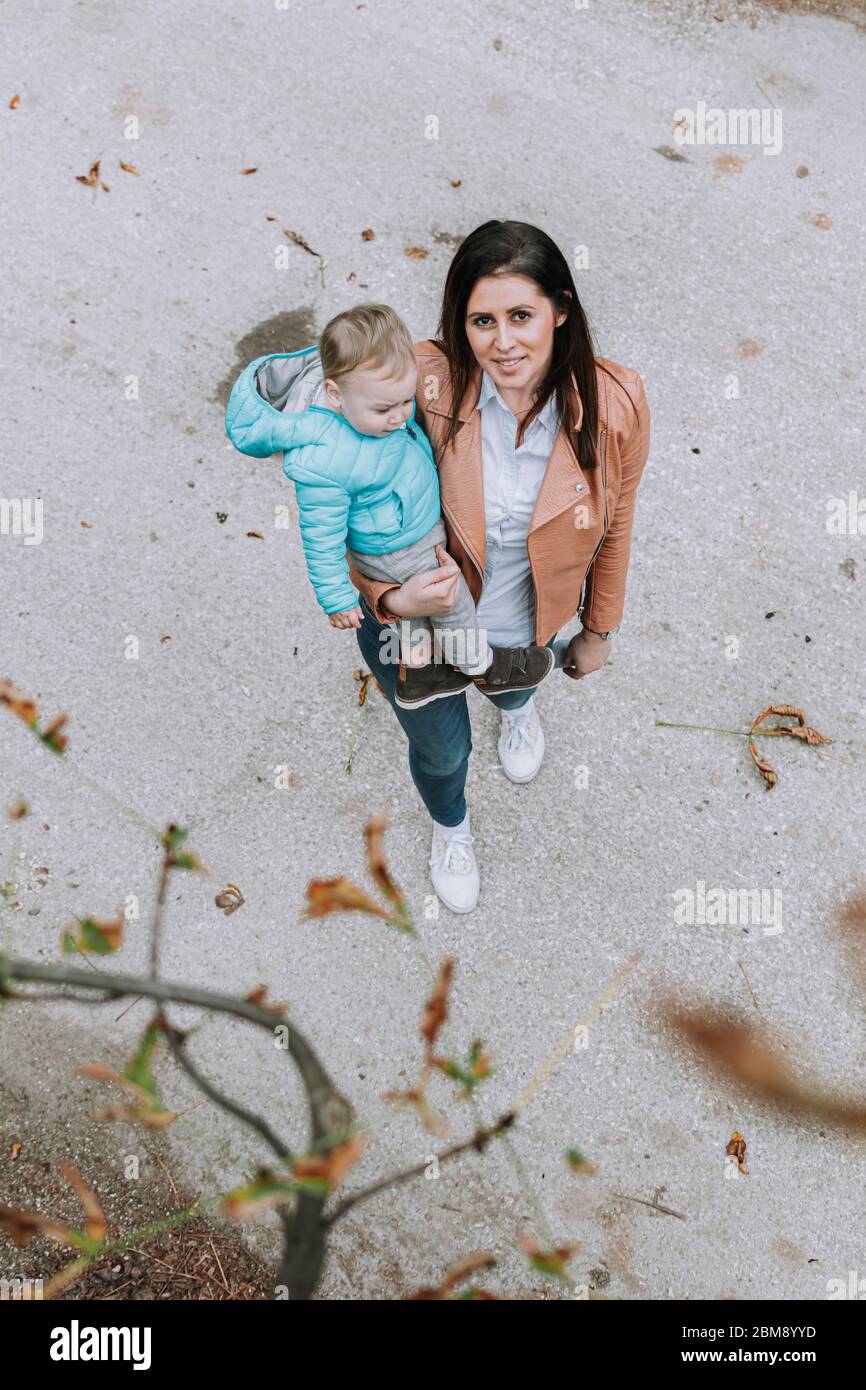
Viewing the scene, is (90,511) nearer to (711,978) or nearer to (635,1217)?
(711,978)

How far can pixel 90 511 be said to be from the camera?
3973 millimetres

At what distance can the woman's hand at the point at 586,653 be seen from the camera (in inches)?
113

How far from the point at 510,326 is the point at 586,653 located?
3.55ft

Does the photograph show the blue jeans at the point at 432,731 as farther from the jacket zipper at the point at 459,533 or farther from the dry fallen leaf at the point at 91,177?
the dry fallen leaf at the point at 91,177

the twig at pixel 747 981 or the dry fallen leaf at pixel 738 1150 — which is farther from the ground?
the twig at pixel 747 981

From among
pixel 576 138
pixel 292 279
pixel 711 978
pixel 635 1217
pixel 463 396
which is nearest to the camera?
pixel 463 396

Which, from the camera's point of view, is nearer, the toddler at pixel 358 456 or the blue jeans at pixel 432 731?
the toddler at pixel 358 456

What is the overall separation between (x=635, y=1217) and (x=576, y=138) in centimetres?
463

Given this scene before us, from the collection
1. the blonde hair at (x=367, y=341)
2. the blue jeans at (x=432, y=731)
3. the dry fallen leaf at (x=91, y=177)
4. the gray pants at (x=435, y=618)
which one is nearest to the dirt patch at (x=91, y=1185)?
the blue jeans at (x=432, y=731)

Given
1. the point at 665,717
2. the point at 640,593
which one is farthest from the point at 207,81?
the point at 665,717

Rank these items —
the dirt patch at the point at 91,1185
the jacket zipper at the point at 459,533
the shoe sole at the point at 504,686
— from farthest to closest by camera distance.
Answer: the dirt patch at the point at 91,1185
the shoe sole at the point at 504,686
the jacket zipper at the point at 459,533

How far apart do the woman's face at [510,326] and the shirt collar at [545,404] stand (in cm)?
6

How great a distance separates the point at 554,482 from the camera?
229 centimetres
